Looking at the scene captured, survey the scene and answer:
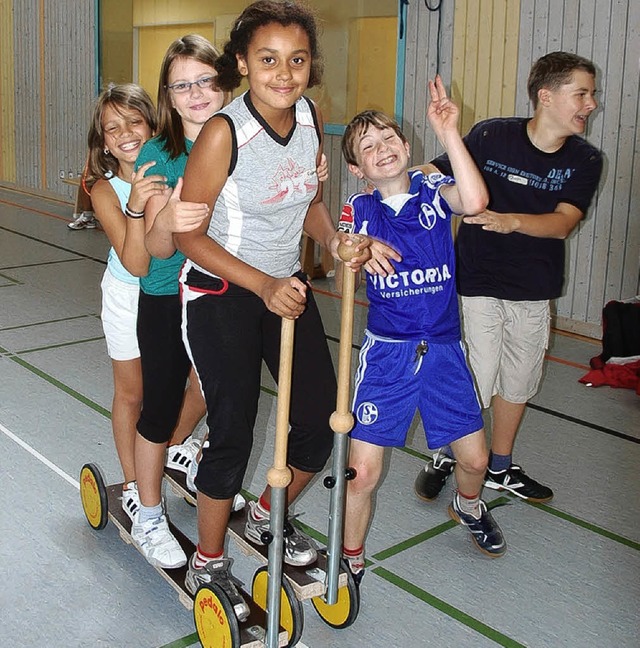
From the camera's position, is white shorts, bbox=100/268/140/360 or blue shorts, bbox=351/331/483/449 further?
white shorts, bbox=100/268/140/360

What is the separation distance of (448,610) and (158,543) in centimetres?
78

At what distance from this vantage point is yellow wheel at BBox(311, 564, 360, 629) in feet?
6.77

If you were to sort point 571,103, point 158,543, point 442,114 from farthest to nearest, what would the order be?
point 571,103 < point 158,543 < point 442,114

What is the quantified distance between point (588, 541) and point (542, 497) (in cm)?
29

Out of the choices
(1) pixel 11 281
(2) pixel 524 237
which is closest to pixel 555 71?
(2) pixel 524 237

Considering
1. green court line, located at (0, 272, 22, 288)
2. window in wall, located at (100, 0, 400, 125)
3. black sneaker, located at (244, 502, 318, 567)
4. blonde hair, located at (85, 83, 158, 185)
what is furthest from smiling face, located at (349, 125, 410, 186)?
green court line, located at (0, 272, 22, 288)

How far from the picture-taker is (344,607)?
82.0 inches

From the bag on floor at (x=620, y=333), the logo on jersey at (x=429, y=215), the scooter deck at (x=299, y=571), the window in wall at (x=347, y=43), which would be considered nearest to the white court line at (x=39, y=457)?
the scooter deck at (x=299, y=571)

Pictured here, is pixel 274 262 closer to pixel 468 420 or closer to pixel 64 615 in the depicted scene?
pixel 468 420

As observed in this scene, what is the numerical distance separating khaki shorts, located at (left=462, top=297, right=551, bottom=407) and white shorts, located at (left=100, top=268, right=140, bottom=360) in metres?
1.07

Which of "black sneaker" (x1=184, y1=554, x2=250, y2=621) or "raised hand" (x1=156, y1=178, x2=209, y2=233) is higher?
"raised hand" (x1=156, y1=178, x2=209, y2=233)

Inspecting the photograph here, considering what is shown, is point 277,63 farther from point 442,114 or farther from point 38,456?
point 38,456

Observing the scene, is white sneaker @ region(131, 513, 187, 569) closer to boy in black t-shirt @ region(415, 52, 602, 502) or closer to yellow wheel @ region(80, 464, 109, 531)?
yellow wheel @ region(80, 464, 109, 531)

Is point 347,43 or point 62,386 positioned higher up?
point 347,43
